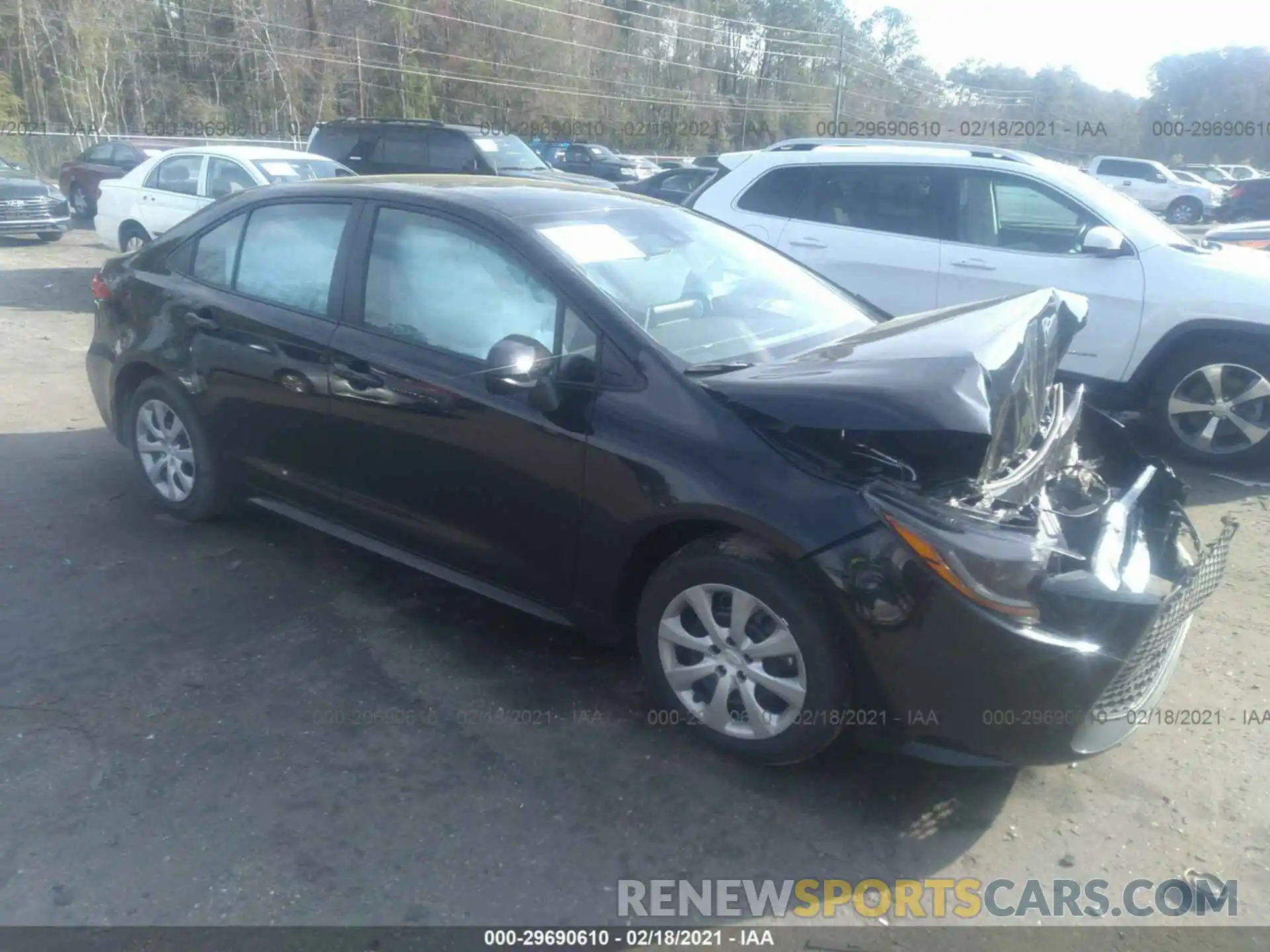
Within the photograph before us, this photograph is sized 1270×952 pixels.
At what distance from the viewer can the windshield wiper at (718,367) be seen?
3.44 meters

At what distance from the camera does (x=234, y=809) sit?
122 inches

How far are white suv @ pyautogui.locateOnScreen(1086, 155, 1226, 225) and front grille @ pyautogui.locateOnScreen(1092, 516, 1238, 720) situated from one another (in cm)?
3118

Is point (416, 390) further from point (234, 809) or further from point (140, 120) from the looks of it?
point (140, 120)

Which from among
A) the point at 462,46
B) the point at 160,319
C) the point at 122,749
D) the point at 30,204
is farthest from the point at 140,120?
the point at 122,749

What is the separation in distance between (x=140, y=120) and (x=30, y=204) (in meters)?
19.3

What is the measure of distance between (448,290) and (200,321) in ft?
5.05

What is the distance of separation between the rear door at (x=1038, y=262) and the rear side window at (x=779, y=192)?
114 cm

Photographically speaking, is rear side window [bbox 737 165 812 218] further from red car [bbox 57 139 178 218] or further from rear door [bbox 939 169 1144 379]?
red car [bbox 57 139 178 218]

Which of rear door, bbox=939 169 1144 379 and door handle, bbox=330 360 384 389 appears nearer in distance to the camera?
door handle, bbox=330 360 384 389

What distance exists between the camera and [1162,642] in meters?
3.14

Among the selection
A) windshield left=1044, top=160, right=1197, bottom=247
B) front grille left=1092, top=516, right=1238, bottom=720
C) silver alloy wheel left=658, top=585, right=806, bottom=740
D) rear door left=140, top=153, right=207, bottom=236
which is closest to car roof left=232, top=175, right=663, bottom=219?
silver alloy wheel left=658, top=585, right=806, bottom=740

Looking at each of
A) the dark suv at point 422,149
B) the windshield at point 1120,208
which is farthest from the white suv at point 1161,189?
the windshield at point 1120,208

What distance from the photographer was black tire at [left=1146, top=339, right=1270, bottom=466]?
6289 millimetres

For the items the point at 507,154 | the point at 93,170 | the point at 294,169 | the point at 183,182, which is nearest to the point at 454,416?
the point at 294,169
